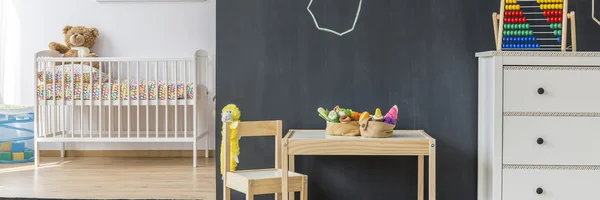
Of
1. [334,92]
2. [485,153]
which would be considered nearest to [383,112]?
[334,92]

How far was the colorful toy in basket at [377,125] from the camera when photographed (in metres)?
2.40

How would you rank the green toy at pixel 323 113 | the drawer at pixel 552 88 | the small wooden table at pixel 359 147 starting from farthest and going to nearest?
the green toy at pixel 323 113
the drawer at pixel 552 88
the small wooden table at pixel 359 147

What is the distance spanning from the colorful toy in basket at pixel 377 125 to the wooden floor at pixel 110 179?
1.17 m

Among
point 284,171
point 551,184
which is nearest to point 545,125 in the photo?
point 551,184

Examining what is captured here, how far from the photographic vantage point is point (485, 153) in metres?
2.65

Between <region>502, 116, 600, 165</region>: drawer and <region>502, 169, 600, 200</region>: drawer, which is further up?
<region>502, 116, 600, 165</region>: drawer

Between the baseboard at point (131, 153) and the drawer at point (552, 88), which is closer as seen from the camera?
the drawer at point (552, 88)

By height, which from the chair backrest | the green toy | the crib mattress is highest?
the crib mattress

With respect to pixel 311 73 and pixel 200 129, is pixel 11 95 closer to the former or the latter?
pixel 200 129

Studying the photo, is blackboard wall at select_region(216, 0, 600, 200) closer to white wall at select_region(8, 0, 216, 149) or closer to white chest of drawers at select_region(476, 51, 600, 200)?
white chest of drawers at select_region(476, 51, 600, 200)

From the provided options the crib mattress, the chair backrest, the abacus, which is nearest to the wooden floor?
the crib mattress

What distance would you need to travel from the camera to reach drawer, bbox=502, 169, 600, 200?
8.19 feet

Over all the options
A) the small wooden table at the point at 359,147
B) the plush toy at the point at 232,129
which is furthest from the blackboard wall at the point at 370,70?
the small wooden table at the point at 359,147

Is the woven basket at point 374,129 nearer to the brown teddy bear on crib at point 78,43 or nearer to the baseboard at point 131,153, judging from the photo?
the baseboard at point 131,153
